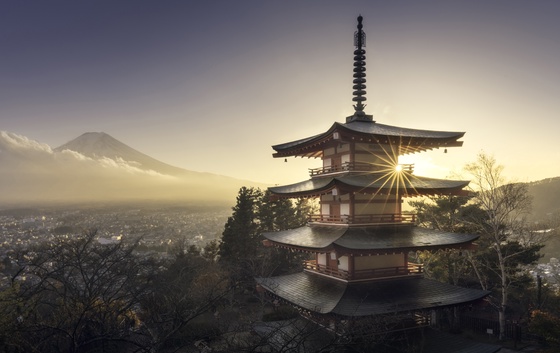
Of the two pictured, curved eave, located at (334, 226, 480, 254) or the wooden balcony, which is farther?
the wooden balcony

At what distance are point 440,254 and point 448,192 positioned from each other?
49.3ft

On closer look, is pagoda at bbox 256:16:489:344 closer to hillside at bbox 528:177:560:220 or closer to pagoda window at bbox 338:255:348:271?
pagoda window at bbox 338:255:348:271

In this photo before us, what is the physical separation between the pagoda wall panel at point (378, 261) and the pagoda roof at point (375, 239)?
3.59 ft

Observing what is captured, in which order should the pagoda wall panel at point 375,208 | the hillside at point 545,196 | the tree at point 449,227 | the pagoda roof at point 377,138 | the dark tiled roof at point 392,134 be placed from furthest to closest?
the hillside at point 545,196 → the tree at point 449,227 → the pagoda wall panel at point 375,208 → the dark tiled roof at point 392,134 → the pagoda roof at point 377,138

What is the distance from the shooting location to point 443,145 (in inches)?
744

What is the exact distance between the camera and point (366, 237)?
641 inches

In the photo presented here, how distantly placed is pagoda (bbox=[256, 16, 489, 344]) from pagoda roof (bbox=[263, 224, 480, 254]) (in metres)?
0.05

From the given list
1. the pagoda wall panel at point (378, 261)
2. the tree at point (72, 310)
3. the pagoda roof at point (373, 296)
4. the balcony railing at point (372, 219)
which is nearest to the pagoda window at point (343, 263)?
the pagoda wall panel at point (378, 261)

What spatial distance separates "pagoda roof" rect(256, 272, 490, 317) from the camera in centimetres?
1469

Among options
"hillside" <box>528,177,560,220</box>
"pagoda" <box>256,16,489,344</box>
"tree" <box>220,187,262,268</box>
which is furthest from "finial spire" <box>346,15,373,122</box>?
"hillside" <box>528,177,560,220</box>

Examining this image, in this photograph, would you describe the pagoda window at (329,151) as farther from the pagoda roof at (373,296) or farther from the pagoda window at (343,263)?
the pagoda roof at (373,296)

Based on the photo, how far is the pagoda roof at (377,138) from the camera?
55.3 feet

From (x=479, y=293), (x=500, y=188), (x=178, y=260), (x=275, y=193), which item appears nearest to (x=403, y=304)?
(x=479, y=293)

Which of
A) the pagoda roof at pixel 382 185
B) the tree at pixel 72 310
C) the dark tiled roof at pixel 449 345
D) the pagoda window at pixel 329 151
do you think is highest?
the pagoda window at pixel 329 151
